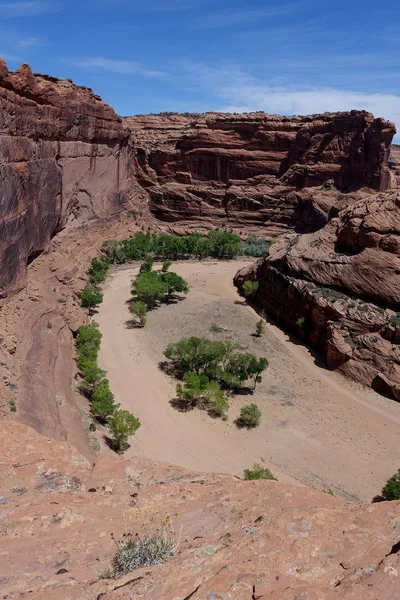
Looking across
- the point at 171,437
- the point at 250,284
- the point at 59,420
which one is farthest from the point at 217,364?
the point at 250,284

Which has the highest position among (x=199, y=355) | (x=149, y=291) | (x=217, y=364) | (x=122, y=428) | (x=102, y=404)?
(x=149, y=291)

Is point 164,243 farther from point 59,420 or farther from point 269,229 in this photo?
point 59,420

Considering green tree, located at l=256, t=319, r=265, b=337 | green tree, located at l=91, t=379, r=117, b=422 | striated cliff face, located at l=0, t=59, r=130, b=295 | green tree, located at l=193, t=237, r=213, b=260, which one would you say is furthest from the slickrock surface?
green tree, located at l=193, t=237, r=213, b=260

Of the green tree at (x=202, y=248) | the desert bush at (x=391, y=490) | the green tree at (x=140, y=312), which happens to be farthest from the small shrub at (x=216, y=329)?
the green tree at (x=202, y=248)

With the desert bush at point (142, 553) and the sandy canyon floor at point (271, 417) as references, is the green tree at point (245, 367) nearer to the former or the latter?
the sandy canyon floor at point (271, 417)

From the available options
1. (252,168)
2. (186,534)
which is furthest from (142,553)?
(252,168)

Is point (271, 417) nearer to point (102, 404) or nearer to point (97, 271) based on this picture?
point (102, 404)
